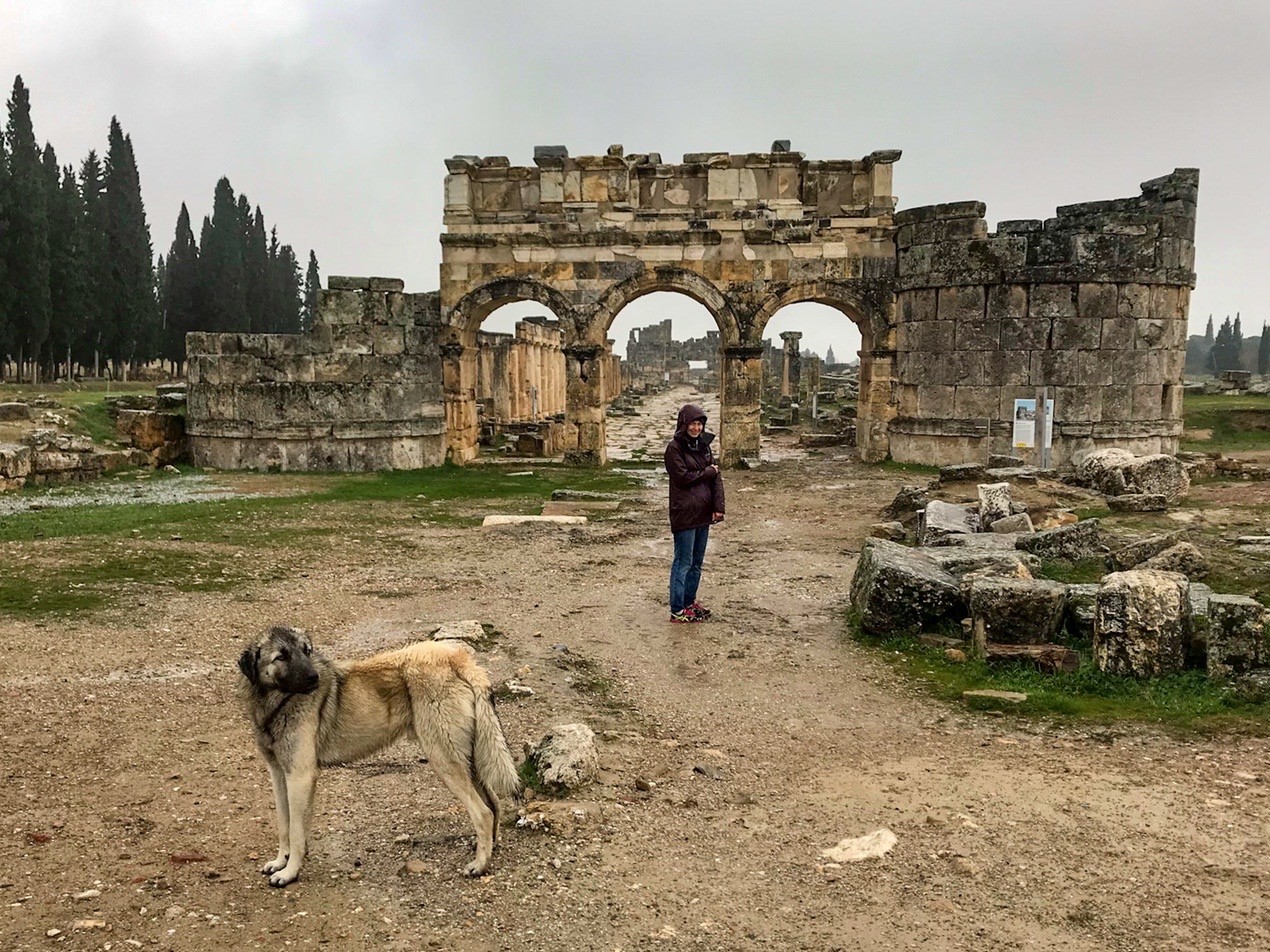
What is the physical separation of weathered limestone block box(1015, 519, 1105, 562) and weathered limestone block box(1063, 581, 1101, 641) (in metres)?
1.86

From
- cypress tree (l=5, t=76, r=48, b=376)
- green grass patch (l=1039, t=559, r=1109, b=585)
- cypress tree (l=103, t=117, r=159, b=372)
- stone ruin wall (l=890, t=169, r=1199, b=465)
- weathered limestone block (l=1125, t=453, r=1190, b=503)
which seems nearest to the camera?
green grass patch (l=1039, t=559, r=1109, b=585)

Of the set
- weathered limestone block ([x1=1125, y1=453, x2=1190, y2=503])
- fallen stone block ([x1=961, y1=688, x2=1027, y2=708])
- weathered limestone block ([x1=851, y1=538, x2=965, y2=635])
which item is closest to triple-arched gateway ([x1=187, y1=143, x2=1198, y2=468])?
weathered limestone block ([x1=1125, y1=453, x2=1190, y2=503])

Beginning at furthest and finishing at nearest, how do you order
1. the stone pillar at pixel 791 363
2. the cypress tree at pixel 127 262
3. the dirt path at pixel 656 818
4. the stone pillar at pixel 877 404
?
1. the stone pillar at pixel 791 363
2. the cypress tree at pixel 127 262
3. the stone pillar at pixel 877 404
4. the dirt path at pixel 656 818

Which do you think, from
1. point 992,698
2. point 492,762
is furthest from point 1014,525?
point 492,762

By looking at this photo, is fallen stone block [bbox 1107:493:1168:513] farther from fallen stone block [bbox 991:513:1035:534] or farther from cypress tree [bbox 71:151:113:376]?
cypress tree [bbox 71:151:113:376]

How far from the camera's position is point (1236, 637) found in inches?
224

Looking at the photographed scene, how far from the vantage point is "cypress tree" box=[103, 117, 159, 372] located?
127 feet

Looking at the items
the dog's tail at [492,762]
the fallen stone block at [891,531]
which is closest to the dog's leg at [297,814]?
the dog's tail at [492,762]

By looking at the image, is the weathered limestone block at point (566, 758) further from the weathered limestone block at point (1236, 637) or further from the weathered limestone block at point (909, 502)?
the weathered limestone block at point (909, 502)

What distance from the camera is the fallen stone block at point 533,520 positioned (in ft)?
40.9

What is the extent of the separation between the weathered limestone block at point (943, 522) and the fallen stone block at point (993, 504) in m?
0.09

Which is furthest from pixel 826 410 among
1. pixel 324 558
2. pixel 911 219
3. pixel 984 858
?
pixel 984 858

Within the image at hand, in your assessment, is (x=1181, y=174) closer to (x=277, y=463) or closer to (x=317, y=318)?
(x=317, y=318)

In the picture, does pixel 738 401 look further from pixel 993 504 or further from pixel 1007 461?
pixel 993 504
